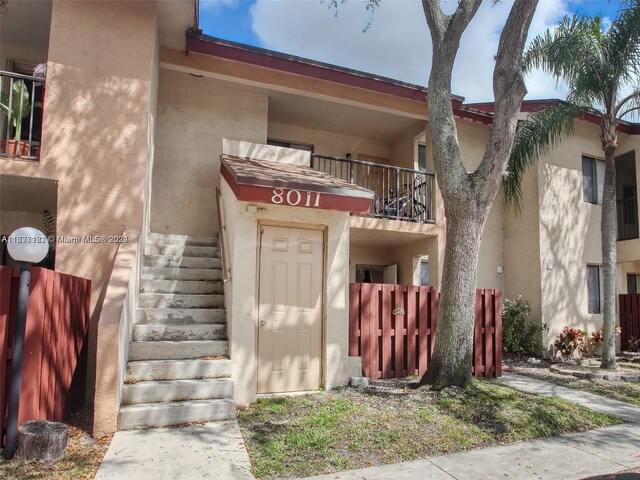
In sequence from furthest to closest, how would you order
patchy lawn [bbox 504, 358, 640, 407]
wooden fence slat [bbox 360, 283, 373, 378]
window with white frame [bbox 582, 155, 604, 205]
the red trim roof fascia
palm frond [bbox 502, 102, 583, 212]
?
window with white frame [bbox 582, 155, 604, 205] → palm frond [bbox 502, 102, 583, 212] → the red trim roof fascia → wooden fence slat [bbox 360, 283, 373, 378] → patchy lawn [bbox 504, 358, 640, 407]

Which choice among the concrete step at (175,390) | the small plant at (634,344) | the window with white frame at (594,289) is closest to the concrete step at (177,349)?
the concrete step at (175,390)

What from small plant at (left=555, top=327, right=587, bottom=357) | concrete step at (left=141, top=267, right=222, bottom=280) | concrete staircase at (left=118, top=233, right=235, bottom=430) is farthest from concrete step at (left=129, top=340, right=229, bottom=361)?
small plant at (left=555, top=327, right=587, bottom=357)

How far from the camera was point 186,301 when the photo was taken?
22.3 ft

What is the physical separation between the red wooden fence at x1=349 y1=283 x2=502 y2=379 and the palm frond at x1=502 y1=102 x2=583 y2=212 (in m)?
3.92

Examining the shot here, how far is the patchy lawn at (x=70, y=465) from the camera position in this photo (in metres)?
3.84

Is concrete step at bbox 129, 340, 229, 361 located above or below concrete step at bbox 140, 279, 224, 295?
below

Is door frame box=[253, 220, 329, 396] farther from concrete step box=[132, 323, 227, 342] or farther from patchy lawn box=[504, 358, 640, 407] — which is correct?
patchy lawn box=[504, 358, 640, 407]

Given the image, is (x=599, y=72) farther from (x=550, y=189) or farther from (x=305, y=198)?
(x=305, y=198)

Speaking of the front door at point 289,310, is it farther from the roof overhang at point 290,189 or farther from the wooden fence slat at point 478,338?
the wooden fence slat at point 478,338

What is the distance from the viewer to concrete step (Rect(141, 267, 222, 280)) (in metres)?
7.18

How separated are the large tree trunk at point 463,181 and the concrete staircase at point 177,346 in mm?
3192

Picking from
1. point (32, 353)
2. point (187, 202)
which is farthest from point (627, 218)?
point (32, 353)

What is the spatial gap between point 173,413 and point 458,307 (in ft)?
13.7

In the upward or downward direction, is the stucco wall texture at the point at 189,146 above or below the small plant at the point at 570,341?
→ above
